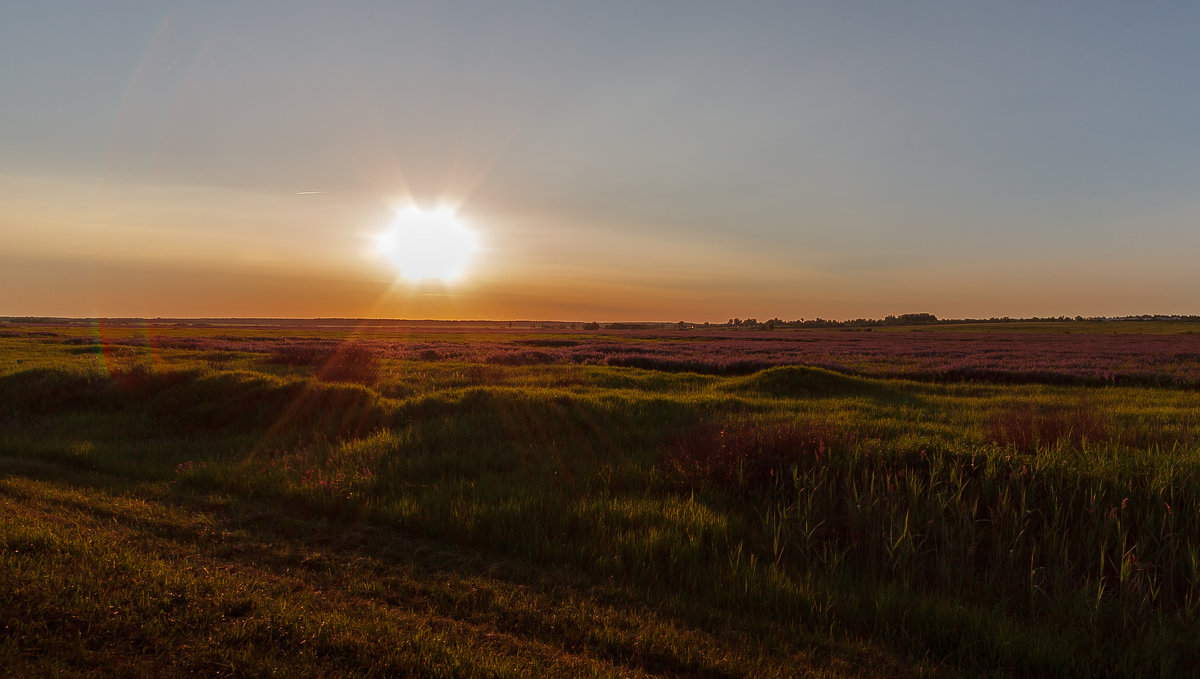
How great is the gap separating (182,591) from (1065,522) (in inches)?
347

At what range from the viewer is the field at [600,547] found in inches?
161

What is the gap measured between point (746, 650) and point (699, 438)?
5974 millimetres

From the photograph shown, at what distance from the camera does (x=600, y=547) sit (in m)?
6.20

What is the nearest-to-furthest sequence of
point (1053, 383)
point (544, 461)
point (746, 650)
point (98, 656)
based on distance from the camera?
point (98, 656) → point (746, 650) → point (544, 461) → point (1053, 383)

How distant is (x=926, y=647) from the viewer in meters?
4.59

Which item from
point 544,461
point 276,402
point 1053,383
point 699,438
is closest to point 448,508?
point 544,461

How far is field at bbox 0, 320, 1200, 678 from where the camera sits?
161 inches

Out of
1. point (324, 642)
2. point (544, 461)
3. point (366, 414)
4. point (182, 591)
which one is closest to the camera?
point (324, 642)

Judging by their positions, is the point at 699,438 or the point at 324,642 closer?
the point at 324,642

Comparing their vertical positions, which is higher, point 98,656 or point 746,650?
point 98,656

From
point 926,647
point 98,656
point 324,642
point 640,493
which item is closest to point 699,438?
point 640,493

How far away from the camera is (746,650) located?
14.0 feet

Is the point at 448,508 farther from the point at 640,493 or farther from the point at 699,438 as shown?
the point at 699,438

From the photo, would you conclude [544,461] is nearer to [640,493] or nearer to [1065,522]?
[640,493]
